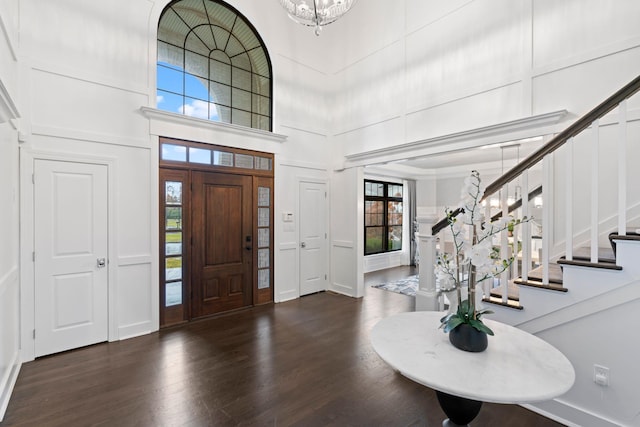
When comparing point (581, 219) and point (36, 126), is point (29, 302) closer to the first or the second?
point (36, 126)

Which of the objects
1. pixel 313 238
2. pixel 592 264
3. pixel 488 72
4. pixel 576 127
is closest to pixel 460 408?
pixel 592 264

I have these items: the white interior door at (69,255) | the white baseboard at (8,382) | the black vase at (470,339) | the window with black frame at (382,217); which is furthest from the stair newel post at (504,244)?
the window with black frame at (382,217)

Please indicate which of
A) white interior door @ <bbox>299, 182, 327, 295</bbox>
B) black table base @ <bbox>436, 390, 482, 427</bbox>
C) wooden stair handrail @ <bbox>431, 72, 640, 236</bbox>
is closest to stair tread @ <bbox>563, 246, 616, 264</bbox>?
wooden stair handrail @ <bbox>431, 72, 640, 236</bbox>

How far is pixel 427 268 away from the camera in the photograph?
3.04 metres

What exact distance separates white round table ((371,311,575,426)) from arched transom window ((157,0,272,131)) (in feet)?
12.9

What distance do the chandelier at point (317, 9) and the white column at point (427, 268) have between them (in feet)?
6.91

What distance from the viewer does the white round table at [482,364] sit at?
1188mm

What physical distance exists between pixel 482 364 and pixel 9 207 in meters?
3.65

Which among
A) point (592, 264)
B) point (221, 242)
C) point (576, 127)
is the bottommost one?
point (221, 242)

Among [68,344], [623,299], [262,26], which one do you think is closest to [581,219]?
[623,299]

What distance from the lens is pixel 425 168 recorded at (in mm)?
8281

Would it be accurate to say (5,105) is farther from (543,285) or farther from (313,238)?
(313,238)

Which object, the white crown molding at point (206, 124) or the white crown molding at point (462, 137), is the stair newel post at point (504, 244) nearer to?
the white crown molding at point (462, 137)

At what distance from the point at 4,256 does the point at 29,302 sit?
2.98ft
